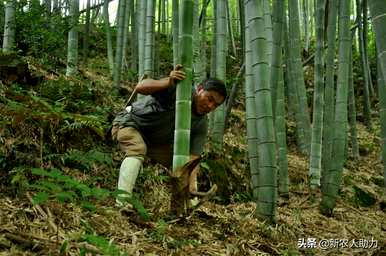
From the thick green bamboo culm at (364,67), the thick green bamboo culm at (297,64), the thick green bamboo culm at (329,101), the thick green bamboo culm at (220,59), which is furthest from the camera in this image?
the thick green bamboo culm at (364,67)

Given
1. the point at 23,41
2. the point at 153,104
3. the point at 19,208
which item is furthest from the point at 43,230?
the point at 23,41

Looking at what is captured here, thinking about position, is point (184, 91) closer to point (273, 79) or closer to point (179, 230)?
point (179, 230)

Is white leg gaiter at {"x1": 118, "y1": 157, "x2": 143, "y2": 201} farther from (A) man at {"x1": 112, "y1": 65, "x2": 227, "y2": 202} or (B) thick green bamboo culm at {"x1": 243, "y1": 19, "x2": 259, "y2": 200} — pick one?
(B) thick green bamboo culm at {"x1": 243, "y1": 19, "x2": 259, "y2": 200}

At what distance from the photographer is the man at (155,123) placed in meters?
2.59

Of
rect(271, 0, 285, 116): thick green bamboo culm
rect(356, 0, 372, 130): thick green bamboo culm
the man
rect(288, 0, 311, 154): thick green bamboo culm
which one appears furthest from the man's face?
rect(356, 0, 372, 130): thick green bamboo culm

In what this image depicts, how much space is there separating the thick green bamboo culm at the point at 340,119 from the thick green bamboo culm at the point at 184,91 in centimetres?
168

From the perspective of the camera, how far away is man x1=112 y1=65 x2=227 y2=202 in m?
2.59

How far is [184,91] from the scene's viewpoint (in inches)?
90.4

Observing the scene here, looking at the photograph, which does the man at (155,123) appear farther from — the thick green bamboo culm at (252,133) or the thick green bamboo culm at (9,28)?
the thick green bamboo culm at (9,28)

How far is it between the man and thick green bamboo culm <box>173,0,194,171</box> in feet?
0.53

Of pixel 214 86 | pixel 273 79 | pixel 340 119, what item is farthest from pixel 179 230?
pixel 340 119

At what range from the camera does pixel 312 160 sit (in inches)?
176

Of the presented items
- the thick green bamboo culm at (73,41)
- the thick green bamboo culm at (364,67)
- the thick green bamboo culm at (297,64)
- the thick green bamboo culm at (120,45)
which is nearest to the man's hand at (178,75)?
the thick green bamboo culm at (297,64)

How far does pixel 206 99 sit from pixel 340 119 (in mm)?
1493
